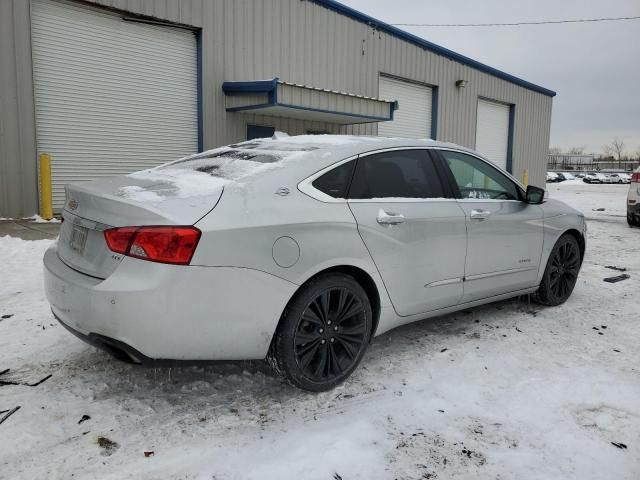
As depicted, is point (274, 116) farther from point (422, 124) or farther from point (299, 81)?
point (422, 124)

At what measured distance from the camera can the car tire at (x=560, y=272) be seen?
496 cm

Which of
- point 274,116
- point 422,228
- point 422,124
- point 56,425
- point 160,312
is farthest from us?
point 422,124

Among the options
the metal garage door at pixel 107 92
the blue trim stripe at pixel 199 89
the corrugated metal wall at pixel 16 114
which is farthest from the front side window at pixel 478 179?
the blue trim stripe at pixel 199 89

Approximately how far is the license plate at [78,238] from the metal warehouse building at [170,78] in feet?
25.0

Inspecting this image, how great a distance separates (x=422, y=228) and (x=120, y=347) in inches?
80.3

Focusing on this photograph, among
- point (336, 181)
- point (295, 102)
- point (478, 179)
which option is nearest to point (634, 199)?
point (295, 102)

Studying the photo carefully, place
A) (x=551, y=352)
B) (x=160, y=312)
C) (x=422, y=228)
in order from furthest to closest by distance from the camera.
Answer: (x=551, y=352) < (x=422, y=228) < (x=160, y=312)

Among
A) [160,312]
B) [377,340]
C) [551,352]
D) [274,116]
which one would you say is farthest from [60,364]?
Result: [274,116]

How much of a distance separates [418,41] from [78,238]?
16410 mm

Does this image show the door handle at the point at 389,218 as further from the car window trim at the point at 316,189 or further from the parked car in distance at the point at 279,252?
the car window trim at the point at 316,189

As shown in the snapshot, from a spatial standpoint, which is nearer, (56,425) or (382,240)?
(56,425)

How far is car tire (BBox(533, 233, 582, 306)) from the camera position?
195 inches

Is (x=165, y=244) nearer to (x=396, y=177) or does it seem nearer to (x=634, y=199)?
(x=396, y=177)

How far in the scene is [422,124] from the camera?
18516 millimetres
